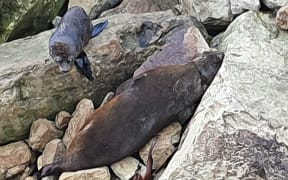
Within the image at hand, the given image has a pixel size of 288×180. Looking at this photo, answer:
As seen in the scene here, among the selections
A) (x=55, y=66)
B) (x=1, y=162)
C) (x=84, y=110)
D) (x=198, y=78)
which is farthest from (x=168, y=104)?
(x=1, y=162)

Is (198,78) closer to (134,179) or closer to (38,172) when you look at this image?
(134,179)

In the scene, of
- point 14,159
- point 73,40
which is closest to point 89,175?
point 14,159

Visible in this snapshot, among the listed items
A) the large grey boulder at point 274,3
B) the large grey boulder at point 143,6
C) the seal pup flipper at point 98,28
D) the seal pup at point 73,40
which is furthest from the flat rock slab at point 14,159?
the large grey boulder at point 274,3

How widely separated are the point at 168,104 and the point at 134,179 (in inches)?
17.9

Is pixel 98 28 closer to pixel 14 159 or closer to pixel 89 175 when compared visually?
pixel 14 159

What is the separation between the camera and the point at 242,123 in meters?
2.86

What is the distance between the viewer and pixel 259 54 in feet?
11.3

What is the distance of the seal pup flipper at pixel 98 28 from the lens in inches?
148

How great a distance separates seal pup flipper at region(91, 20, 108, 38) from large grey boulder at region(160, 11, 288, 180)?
811 millimetres

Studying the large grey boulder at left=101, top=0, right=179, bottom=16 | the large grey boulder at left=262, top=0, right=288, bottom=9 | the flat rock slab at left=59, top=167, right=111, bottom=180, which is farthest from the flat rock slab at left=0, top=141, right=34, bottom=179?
the large grey boulder at left=262, top=0, right=288, bottom=9

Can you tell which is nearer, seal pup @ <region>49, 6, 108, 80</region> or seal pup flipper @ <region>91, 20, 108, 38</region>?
seal pup @ <region>49, 6, 108, 80</region>

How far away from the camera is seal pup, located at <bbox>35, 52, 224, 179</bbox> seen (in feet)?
10.0

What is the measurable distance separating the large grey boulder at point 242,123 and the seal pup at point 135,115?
0.36 ft

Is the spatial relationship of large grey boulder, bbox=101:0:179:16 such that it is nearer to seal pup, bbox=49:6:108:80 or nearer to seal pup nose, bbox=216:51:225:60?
seal pup, bbox=49:6:108:80
